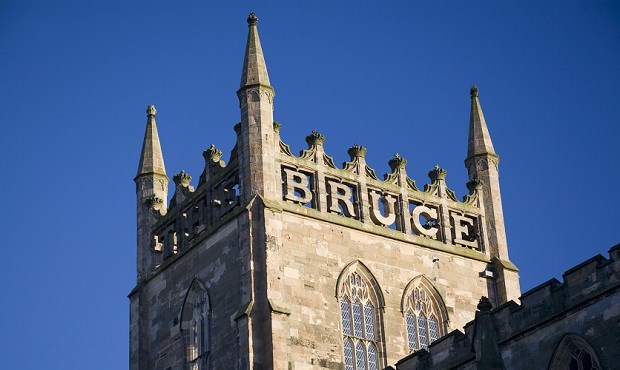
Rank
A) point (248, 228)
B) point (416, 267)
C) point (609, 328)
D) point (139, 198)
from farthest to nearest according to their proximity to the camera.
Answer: point (139, 198) → point (416, 267) → point (248, 228) → point (609, 328)

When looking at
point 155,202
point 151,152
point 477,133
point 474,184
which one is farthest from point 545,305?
point 151,152

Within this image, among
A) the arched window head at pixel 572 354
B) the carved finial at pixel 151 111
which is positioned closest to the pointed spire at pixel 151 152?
the carved finial at pixel 151 111

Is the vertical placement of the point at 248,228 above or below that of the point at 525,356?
above

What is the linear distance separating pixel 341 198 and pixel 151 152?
8.67 meters

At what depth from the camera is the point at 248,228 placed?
52.9 meters

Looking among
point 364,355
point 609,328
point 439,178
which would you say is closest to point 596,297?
point 609,328

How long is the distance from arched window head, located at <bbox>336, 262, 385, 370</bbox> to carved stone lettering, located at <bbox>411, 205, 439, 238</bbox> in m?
3.09

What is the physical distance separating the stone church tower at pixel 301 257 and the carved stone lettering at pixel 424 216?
66mm

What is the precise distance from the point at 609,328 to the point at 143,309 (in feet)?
69.1

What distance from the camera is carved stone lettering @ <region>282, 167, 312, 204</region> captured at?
54.6 metres

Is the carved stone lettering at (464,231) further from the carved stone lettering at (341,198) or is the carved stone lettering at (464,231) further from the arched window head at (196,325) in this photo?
the arched window head at (196,325)

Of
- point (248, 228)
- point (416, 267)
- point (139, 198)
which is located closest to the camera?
point (248, 228)

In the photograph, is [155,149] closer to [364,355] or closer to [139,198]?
[139,198]

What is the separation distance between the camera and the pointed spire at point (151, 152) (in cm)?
6094
